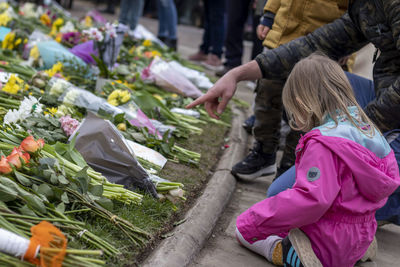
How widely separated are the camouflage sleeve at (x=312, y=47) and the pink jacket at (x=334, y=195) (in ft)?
2.47

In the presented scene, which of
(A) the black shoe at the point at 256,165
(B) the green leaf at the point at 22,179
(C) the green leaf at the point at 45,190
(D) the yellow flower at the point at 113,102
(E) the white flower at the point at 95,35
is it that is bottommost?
(A) the black shoe at the point at 256,165

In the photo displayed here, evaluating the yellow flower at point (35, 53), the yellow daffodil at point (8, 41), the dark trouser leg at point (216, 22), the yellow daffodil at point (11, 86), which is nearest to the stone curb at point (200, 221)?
the yellow daffodil at point (11, 86)

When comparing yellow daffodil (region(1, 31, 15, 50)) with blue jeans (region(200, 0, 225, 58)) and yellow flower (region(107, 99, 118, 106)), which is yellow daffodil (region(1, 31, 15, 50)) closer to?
yellow flower (region(107, 99, 118, 106))

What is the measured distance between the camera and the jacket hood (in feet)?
6.57

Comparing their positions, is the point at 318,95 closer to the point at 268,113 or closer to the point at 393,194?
the point at 393,194

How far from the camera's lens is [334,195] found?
6.59 ft

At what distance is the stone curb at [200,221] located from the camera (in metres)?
2.11

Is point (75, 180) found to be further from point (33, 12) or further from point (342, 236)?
point (33, 12)

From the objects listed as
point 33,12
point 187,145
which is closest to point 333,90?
point 187,145

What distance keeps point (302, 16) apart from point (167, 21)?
13.4 feet

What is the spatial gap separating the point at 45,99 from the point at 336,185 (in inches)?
81.3

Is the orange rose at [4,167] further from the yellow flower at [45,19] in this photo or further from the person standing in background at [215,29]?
the person standing in background at [215,29]

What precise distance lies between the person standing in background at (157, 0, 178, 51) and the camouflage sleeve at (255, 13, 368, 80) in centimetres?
417

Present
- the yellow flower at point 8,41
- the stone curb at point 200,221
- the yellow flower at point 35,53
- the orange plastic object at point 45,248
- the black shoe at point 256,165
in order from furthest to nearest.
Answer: the yellow flower at point 8,41 < the yellow flower at point 35,53 < the black shoe at point 256,165 < the stone curb at point 200,221 < the orange plastic object at point 45,248
